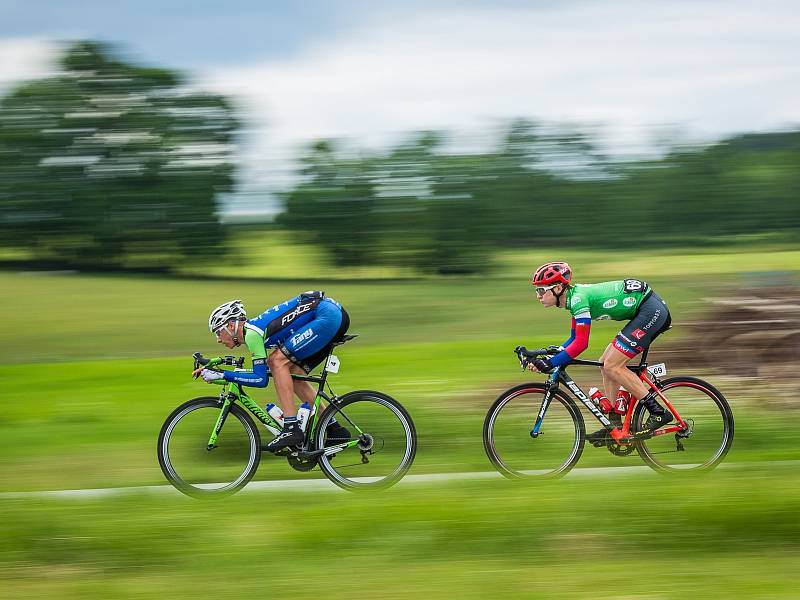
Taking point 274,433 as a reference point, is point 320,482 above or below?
below

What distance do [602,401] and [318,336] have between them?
2293 mm

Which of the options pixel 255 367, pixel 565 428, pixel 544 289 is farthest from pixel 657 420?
pixel 255 367

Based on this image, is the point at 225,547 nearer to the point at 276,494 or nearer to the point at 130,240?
the point at 276,494

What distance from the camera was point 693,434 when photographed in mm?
8125

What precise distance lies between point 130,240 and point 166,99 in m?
7.73

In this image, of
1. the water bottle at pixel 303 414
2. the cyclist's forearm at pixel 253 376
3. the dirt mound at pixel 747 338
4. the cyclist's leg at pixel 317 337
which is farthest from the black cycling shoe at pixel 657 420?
the dirt mound at pixel 747 338

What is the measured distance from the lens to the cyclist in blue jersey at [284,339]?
7.55 m

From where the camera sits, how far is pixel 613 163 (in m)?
42.1

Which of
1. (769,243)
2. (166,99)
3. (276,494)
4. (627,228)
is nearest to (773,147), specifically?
(769,243)

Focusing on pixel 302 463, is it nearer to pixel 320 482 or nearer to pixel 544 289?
pixel 320 482

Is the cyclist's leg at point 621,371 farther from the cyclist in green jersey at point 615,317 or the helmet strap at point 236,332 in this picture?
the helmet strap at point 236,332

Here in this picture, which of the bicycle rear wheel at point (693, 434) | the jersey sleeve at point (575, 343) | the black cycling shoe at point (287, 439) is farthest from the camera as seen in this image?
the bicycle rear wheel at point (693, 434)

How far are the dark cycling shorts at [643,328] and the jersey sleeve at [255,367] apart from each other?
8.82ft

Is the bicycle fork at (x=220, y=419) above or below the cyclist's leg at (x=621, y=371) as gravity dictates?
below
